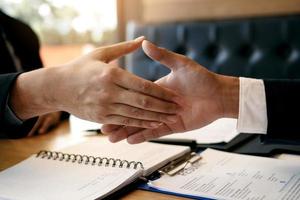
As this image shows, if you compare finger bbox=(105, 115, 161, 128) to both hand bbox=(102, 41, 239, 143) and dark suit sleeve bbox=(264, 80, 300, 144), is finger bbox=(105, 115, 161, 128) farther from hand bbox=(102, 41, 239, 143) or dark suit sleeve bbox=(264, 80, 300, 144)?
dark suit sleeve bbox=(264, 80, 300, 144)

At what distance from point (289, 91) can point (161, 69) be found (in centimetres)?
124

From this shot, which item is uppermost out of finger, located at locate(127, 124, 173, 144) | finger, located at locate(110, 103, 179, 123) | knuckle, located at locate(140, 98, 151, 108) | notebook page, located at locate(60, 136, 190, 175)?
knuckle, located at locate(140, 98, 151, 108)

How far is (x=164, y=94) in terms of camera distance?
2.59ft

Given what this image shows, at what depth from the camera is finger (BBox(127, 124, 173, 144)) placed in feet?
2.98

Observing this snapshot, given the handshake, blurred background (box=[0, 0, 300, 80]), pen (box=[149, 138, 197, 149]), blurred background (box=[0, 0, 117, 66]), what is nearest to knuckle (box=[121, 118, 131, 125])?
the handshake

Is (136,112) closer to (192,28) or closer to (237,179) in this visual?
(237,179)

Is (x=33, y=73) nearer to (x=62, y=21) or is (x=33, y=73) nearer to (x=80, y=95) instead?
(x=80, y=95)

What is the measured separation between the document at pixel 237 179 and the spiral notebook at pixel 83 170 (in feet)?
0.20

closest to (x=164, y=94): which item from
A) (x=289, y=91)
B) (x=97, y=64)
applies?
(x=97, y=64)

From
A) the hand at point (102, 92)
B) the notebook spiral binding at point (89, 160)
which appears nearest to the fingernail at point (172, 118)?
the hand at point (102, 92)

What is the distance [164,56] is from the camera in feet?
2.77

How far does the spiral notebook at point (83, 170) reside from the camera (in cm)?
69

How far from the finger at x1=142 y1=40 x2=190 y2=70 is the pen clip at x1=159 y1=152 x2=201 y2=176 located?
193mm

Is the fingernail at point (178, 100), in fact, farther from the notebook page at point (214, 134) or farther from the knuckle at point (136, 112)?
the notebook page at point (214, 134)
